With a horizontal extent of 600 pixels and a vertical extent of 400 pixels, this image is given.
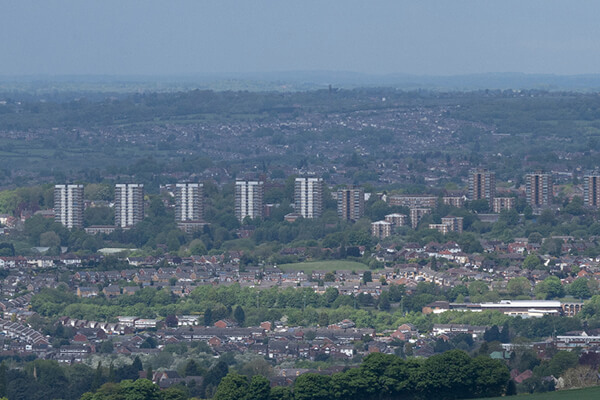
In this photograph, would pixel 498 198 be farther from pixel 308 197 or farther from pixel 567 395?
pixel 567 395

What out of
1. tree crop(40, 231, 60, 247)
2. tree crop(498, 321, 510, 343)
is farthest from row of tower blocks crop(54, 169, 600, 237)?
tree crop(498, 321, 510, 343)

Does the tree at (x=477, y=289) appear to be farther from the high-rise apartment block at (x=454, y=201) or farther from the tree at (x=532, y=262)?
the high-rise apartment block at (x=454, y=201)

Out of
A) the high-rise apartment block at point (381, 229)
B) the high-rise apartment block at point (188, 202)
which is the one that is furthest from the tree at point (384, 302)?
the high-rise apartment block at point (188, 202)

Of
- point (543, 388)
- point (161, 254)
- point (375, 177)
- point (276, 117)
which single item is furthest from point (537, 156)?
point (543, 388)

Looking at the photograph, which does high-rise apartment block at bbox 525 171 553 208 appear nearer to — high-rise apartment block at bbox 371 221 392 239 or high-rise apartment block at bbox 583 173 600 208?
high-rise apartment block at bbox 583 173 600 208

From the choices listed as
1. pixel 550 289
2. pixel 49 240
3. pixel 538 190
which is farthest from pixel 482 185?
pixel 550 289
